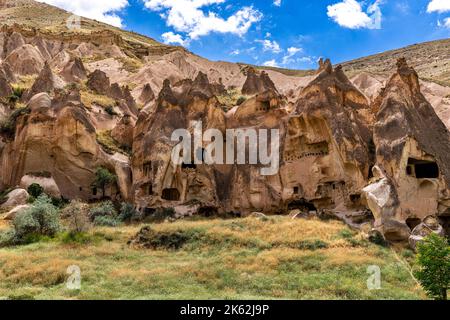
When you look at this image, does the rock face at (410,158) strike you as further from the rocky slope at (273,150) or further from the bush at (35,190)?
the bush at (35,190)

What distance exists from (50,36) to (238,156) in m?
76.9

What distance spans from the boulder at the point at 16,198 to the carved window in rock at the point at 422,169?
28423mm

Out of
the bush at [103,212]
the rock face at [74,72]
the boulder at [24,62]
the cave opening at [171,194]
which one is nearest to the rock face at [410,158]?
the cave opening at [171,194]

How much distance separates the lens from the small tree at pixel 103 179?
1662 inches

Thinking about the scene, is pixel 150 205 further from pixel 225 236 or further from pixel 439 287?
pixel 439 287

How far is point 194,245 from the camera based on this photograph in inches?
1106

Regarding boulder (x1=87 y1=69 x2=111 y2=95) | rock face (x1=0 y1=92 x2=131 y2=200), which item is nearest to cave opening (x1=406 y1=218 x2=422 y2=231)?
rock face (x1=0 y1=92 x2=131 y2=200)

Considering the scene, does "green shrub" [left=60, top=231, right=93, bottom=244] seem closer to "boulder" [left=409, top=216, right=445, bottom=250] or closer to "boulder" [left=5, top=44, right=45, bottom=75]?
"boulder" [left=409, top=216, right=445, bottom=250]

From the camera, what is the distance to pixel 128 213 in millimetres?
38031

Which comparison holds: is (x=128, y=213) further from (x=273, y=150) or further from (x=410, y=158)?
(x=410, y=158)

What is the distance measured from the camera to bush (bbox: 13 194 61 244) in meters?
29.9

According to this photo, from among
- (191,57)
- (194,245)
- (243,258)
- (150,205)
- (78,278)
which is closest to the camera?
(78,278)

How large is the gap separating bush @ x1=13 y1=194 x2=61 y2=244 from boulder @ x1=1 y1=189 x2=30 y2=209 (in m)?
8.70

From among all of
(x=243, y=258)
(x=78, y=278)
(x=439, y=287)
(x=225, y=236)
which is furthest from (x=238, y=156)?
(x=439, y=287)
